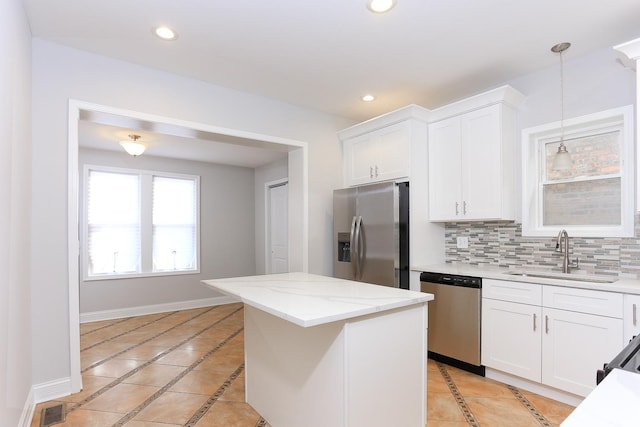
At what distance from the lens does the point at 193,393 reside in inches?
102

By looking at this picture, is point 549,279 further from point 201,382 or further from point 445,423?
point 201,382

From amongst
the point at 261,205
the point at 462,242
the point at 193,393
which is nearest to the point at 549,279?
the point at 462,242

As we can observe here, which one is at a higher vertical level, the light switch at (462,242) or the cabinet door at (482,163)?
the cabinet door at (482,163)

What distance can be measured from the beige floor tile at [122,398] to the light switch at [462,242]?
2.98 metres

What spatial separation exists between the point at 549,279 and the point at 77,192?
3511 mm

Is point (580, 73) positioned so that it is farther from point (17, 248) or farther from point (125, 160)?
point (125, 160)

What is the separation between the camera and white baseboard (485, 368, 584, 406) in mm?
Result: 2348

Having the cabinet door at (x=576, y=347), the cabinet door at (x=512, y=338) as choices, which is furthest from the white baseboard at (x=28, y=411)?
the cabinet door at (x=576, y=347)

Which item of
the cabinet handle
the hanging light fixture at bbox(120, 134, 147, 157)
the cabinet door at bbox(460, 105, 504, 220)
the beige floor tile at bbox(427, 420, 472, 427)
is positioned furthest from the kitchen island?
the hanging light fixture at bbox(120, 134, 147, 157)

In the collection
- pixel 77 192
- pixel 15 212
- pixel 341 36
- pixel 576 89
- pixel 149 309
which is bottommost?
pixel 149 309

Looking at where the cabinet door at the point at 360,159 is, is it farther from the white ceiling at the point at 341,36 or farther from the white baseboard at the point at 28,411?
the white baseboard at the point at 28,411

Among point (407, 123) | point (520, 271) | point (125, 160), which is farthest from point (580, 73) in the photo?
point (125, 160)

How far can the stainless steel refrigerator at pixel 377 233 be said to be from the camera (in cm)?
322

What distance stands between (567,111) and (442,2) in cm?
150
